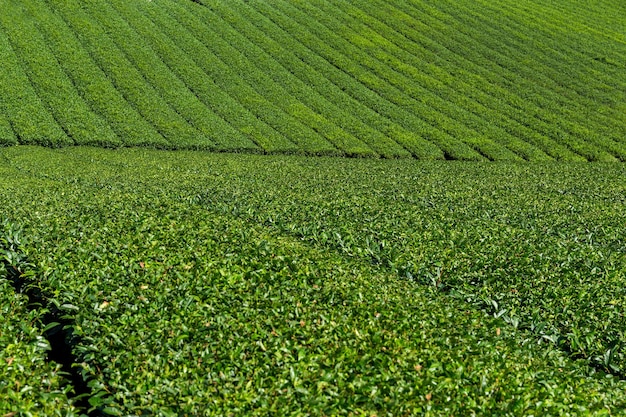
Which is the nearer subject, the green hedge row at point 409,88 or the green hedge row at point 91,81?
the green hedge row at point 91,81

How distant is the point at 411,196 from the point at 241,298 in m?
12.9

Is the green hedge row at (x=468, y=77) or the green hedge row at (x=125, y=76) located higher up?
the green hedge row at (x=468, y=77)

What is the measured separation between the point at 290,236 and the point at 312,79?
3373 centimetres

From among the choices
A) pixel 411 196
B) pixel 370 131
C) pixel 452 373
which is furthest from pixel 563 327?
pixel 370 131

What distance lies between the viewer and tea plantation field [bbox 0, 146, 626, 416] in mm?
7531

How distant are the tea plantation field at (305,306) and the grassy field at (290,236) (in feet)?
0.15

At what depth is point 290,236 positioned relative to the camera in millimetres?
14969

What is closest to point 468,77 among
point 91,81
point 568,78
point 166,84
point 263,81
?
point 568,78

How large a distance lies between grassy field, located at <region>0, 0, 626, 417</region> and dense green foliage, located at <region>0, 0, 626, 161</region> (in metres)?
0.23

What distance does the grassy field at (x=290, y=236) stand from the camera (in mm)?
7832

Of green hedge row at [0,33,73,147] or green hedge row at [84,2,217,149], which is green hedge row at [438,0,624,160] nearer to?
green hedge row at [84,2,217,149]

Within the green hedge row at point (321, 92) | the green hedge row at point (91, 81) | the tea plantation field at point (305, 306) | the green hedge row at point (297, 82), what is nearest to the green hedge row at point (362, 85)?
the green hedge row at point (321, 92)

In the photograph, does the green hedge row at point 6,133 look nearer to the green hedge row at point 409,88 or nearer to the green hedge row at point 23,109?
the green hedge row at point 23,109

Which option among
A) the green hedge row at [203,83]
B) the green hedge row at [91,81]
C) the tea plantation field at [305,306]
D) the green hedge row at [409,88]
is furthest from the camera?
the green hedge row at [409,88]
